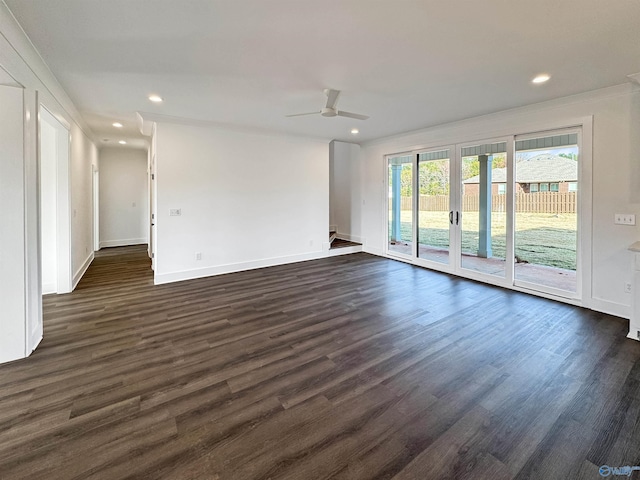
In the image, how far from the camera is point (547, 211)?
4.19 meters

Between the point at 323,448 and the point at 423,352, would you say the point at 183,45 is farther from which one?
the point at 423,352

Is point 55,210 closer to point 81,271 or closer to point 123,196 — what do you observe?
point 81,271

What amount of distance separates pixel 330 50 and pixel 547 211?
12.5 ft

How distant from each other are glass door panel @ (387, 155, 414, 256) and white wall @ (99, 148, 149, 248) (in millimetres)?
7258

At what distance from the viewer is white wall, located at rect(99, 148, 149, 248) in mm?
8203

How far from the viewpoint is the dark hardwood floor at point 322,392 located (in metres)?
1.57

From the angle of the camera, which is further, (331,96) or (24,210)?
(331,96)

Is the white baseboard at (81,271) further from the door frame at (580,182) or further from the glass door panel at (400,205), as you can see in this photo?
the door frame at (580,182)

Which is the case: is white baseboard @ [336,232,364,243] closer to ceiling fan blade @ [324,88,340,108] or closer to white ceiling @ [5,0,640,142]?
white ceiling @ [5,0,640,142]

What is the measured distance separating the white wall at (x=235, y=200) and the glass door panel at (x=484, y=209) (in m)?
2.96

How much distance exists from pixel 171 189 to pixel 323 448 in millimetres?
4626

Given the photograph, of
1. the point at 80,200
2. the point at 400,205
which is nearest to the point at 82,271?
the point at 80,200

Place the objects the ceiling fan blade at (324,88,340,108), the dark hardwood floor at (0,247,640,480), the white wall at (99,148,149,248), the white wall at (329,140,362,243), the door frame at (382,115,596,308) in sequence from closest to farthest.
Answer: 1. the dark hardwood floor at (0,247,640,480)
2. the ceiling fan blade at (324,88,340,108)
3. the door frame at (382,115,596,308)
4. the white wall at (329,140,362,243)
5. the white wall at (99,148,149,248)

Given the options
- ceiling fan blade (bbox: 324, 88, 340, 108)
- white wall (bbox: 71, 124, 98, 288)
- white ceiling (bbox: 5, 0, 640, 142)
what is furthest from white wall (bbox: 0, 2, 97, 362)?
ceiling fan blade (bbox: 324, 88, 340, 108)
